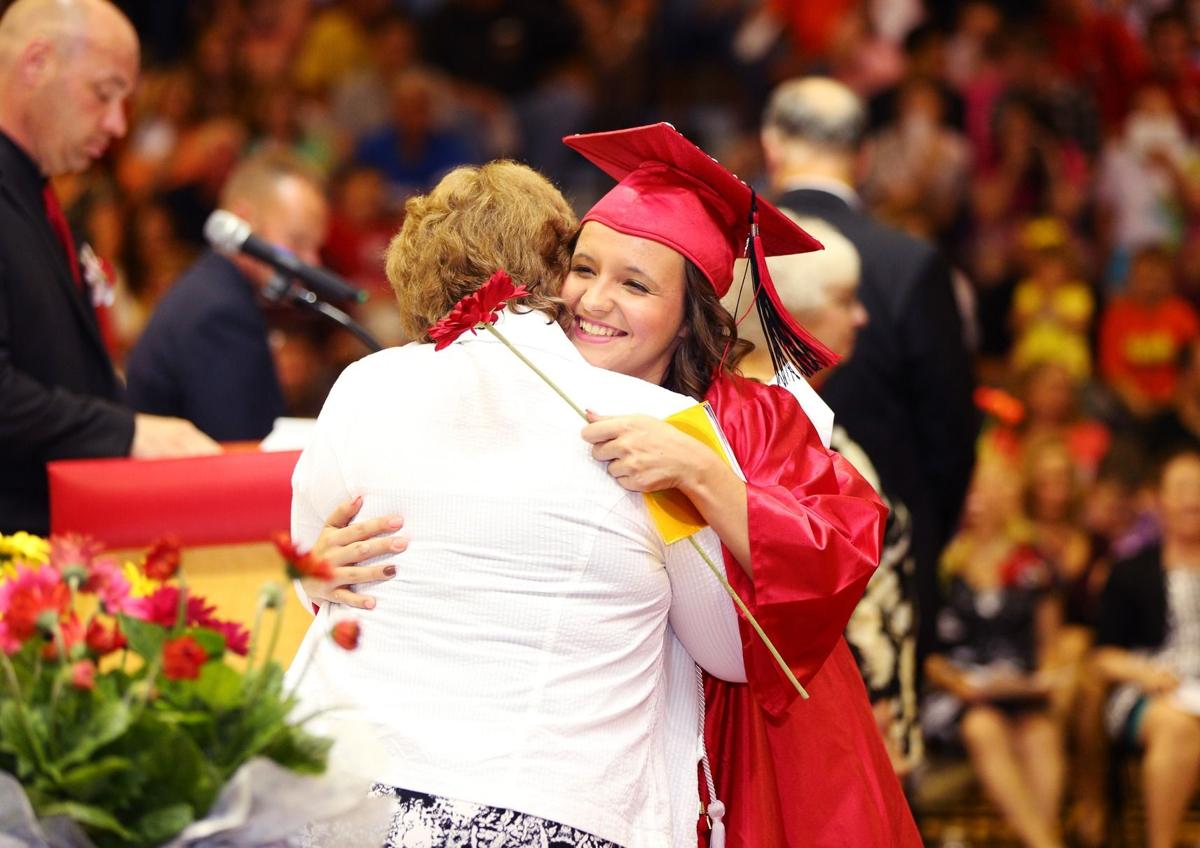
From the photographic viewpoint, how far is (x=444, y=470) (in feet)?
7.06

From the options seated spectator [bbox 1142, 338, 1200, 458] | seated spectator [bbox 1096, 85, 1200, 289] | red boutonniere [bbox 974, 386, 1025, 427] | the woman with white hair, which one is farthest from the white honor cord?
seated spectator [bbox 1096, 85, 1200, 289]

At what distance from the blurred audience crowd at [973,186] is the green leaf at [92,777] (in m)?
4.09

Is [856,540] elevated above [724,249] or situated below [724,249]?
below

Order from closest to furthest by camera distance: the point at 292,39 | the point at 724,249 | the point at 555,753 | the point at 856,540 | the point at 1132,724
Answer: the point at 555,753 < the point at 856,540 < the point at 724,249 < the point at 1132,724 < the point at 292,39

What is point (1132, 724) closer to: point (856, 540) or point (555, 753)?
point (856, 540)

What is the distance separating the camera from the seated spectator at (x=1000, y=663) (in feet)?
17.5

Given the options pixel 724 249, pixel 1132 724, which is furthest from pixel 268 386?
pixel 1132 724

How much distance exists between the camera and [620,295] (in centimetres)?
245

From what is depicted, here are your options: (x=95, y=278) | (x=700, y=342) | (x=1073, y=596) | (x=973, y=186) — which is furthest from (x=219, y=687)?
(x=973, y=186)

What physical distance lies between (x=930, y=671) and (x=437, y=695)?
360 cm

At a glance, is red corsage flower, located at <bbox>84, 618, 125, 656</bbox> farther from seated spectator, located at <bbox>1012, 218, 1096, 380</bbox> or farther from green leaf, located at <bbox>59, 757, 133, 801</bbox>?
seated spectator, located at <bbox>1012, 218, 1096, 380</bbox>

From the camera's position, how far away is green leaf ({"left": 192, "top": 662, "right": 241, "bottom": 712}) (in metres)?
1.68

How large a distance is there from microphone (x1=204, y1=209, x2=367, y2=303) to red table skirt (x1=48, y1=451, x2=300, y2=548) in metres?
0.46

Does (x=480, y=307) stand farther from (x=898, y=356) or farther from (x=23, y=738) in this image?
(x=898, y=356)
